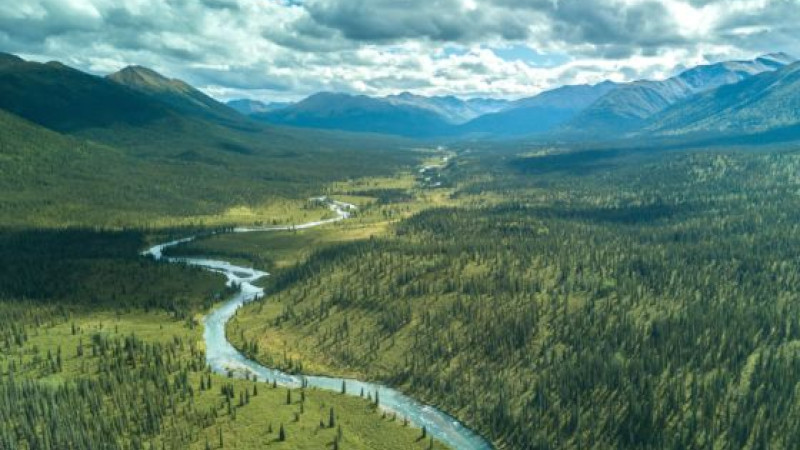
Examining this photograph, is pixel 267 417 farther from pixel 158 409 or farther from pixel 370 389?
pixel 370 389

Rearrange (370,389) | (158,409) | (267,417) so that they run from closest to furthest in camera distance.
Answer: (158,409)
(267,417)
(370,389)

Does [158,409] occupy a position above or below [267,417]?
above

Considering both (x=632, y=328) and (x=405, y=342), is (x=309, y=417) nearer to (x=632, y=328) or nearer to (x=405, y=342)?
(x=405, y=342)

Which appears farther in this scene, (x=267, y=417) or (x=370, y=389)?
(x=370, y=389)

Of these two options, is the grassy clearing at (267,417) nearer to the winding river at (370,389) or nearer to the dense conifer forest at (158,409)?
the dense conifer forest at (158,409)

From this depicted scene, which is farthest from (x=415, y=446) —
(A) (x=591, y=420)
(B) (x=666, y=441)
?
(B) (x=666, y=441)

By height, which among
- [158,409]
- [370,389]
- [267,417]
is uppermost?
[158,409]

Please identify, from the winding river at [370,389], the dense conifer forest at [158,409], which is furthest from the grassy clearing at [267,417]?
the winding river at [370,389]

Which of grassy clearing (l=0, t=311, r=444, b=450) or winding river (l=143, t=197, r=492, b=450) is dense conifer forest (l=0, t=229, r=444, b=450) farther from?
winding river (l=143, t=197, r=492, b=450)

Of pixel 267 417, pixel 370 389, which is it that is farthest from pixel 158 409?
pixel 370 389

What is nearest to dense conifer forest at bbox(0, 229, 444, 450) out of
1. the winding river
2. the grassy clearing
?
the grassy clearing

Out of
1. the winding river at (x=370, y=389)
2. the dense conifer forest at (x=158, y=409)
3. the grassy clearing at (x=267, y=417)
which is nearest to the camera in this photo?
the dense conifer forest at (x=158, y=409)
